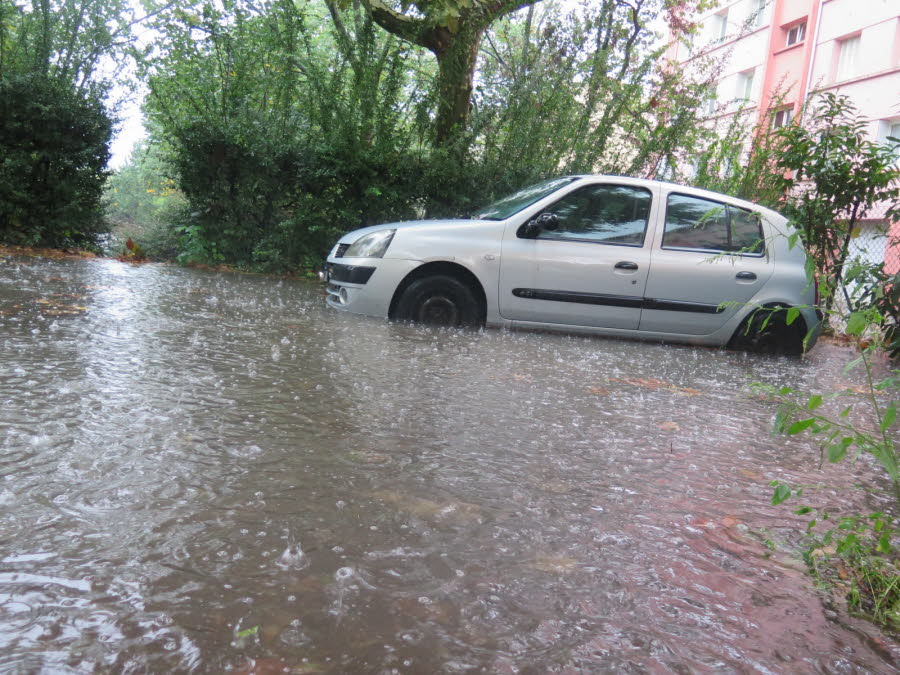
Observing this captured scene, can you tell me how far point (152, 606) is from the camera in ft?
5.33

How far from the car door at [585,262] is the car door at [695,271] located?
6.3 inches

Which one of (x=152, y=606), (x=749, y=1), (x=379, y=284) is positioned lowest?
(x=152, y=606)

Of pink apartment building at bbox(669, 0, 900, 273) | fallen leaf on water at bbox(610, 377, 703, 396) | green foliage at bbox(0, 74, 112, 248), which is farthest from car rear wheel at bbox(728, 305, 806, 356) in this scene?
pink apartment building at bbox(669, 0, 900, 273)

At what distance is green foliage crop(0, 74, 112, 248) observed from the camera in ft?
32.0

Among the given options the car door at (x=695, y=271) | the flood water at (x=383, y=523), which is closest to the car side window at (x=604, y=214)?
the car door at (x=695, y=271)

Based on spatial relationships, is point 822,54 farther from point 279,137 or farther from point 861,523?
point 861,523

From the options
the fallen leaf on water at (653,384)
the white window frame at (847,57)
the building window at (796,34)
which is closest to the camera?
the fallen leaf on water at (653,384)

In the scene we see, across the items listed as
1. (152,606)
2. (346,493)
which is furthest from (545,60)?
(152,606)

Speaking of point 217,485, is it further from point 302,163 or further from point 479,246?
point 302,163

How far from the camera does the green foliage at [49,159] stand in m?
9.74

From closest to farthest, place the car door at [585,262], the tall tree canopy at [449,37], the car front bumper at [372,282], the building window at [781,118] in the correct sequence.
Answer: the car front bumper at [372,282] < the car door at [585,262] < the building window at [781,118] < the tall tree canopy at [449,37]

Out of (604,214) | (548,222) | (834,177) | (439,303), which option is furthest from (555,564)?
(834,177)

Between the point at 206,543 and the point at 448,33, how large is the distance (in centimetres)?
991

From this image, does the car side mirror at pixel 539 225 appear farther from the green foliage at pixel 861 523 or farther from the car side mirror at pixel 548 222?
the green foliage at pixel 861 523
